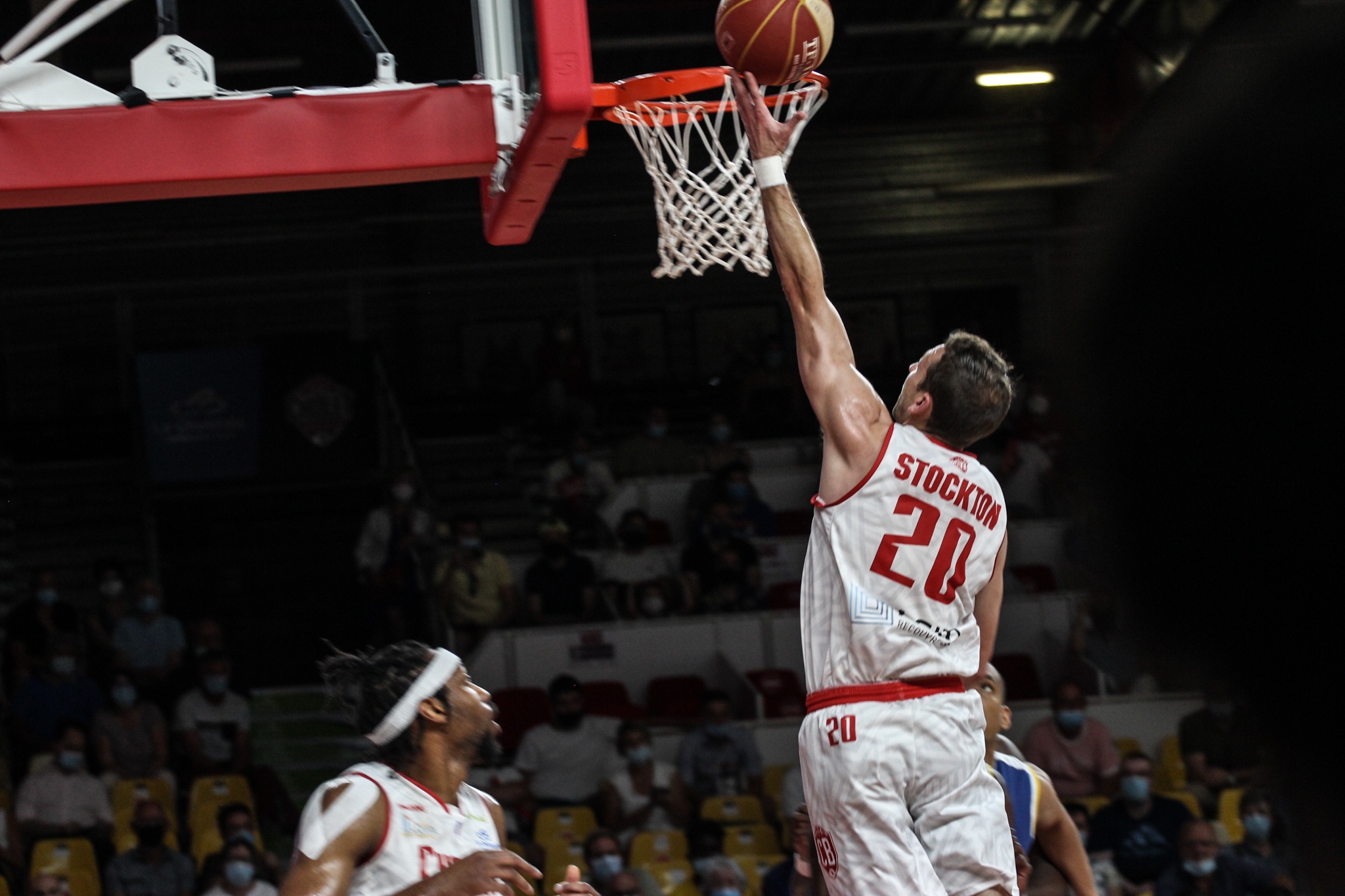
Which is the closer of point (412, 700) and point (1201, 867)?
point (412, 700)

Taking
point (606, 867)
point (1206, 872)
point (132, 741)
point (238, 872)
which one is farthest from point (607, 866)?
point (132, 741)

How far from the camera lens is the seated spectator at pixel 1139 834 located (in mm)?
9047

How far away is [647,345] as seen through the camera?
18172 millimetres

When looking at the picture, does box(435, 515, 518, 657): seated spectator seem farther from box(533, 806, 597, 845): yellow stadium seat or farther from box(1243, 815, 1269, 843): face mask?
box(1243, 815, 1269, 843): face mask

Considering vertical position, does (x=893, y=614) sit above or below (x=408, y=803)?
above

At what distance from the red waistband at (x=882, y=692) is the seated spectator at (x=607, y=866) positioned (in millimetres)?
5021

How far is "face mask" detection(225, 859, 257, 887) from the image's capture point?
28.1ft

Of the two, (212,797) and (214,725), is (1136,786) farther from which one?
(214,725)

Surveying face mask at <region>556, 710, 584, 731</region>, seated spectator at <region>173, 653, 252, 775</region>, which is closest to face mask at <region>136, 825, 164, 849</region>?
seated spectator at <region>173, 653, 252, 775</region>

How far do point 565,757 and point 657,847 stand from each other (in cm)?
108

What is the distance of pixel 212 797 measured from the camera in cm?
986

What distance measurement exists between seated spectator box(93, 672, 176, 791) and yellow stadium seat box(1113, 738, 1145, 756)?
20.0 feet

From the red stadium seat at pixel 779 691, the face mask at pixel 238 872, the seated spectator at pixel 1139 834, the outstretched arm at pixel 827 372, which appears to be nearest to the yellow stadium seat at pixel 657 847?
the red stadium seat at pixel 779 691

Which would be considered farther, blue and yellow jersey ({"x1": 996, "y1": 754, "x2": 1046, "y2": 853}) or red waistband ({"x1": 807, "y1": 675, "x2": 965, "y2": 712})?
blue and yellow jersey ({"x1": 996, "y1": 754, "x2": 1046, "y2": 853})
